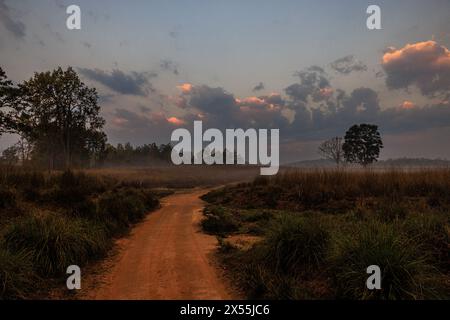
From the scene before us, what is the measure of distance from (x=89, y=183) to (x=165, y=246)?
9387 millimetres

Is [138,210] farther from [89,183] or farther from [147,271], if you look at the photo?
[147,271]

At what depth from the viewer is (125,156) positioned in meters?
122

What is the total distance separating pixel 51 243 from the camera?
23.0 ft

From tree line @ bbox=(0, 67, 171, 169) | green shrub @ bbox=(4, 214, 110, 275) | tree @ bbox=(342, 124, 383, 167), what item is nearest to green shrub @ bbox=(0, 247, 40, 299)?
green shrub @ bbox=(4, 214, 110, 275)

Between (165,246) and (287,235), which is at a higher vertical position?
(287,235)

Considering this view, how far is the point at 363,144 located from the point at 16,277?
217 ft

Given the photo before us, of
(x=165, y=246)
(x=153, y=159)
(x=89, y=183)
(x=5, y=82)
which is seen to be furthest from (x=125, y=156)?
(x=165, y=246)

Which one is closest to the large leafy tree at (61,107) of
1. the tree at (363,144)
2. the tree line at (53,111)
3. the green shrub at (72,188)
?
the tree line at (53,111)

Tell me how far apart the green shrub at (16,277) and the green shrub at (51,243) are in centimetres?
37

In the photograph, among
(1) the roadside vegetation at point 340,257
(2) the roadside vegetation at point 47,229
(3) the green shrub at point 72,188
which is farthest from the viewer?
(3) the green shrub at point 72,188

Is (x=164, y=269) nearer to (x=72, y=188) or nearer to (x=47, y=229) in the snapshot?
(x=47, y=229)

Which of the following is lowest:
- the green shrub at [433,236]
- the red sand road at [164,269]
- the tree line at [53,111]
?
the red sand road at [164,269]

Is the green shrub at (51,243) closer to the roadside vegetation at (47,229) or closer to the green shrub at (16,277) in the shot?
the roadside vegetation at (47,229)

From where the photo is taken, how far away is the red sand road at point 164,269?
226 inches
